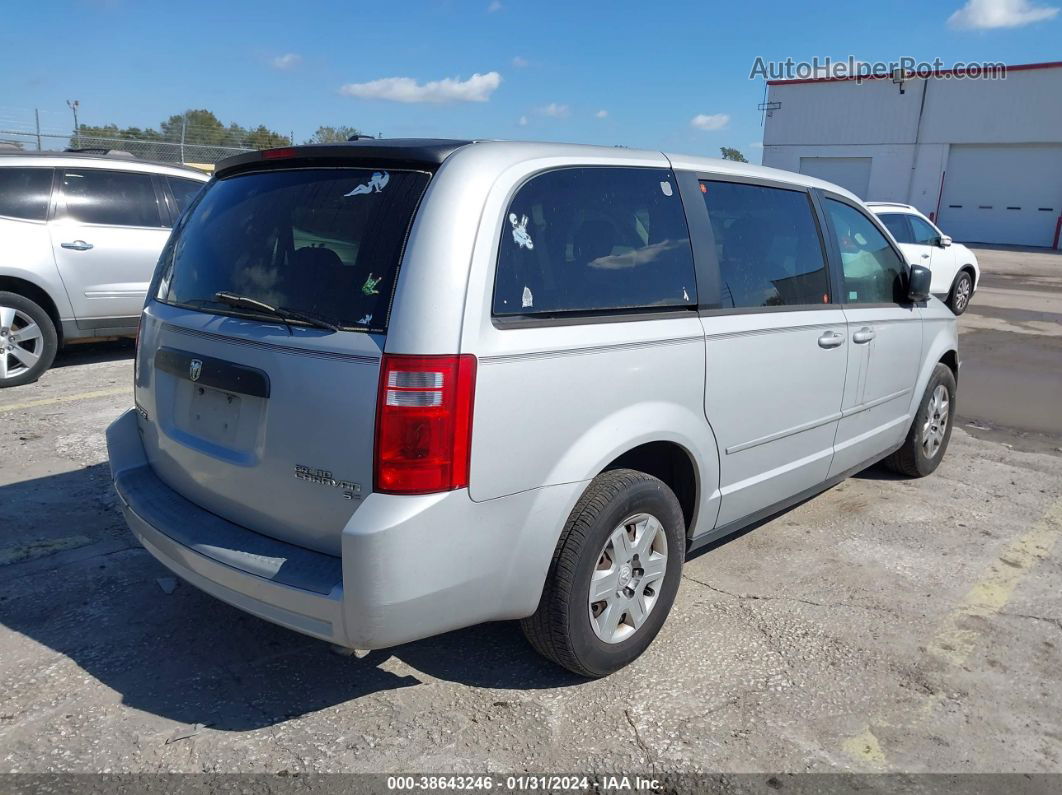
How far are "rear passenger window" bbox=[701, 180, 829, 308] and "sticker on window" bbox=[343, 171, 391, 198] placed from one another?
1.44 m

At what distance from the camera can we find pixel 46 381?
7309mm

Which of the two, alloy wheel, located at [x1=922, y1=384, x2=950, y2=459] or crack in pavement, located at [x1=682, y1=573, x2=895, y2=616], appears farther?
alloy wheel, located at [x1=922, y1=384, x2=950, y2=459]

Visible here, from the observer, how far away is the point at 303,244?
2855 millimetres

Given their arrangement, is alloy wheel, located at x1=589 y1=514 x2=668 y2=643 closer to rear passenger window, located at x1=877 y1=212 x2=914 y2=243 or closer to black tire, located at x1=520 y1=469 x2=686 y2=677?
black tire, located at x1=520 y1=469 x2=686 y2=677

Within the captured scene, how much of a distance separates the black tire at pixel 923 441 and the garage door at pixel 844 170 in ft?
122

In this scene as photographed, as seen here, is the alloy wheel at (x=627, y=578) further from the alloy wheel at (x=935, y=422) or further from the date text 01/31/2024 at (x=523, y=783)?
the alloy wheel at (x=935, y=422)

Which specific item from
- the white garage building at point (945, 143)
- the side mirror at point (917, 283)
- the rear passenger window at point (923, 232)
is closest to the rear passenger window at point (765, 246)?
the side mirror at point (917, 283)

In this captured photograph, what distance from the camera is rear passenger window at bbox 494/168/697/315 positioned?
2.77 metres

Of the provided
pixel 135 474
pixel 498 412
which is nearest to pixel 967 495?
pixel 498 412

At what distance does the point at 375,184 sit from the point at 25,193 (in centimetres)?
590

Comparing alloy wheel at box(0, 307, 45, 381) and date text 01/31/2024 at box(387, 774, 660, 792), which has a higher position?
alloy wheel at box(0, 307, 45, 381)

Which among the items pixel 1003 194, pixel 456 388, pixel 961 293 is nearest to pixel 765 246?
pixel 456 388

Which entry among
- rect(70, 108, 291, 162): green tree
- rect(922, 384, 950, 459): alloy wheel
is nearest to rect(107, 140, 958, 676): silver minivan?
rect(922, 384, 950, 459): alloy wheel

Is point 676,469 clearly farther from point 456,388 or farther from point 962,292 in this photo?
point 962,292
